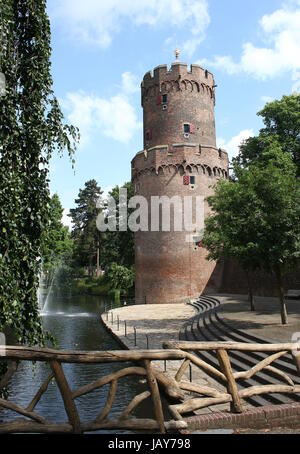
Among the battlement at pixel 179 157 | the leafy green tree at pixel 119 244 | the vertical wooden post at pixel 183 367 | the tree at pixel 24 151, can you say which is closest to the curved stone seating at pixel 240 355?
the vertical wooden post at pixel 183 367

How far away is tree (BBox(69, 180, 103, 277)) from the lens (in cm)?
6119

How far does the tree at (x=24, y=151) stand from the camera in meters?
6.33

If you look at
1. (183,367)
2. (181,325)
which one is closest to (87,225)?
(181,325)

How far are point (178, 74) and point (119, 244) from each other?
22.9m

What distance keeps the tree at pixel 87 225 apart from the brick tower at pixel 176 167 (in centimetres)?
2875

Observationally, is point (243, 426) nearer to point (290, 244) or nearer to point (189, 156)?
point (290, 244)

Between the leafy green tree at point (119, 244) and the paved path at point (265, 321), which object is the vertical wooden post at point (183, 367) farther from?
the leafy green tree at point (119, 244)

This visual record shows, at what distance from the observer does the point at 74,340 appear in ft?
59.2

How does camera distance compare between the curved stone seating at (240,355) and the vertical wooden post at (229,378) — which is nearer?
the vertical wooden post at (229,378)

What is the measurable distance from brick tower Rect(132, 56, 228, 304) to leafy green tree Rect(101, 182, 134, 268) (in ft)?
41.9

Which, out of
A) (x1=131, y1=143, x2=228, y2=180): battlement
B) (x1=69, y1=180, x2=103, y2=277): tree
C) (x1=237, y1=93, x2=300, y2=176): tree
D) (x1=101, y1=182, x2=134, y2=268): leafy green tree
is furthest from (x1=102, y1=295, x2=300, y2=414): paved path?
(x1=69, y1=180, x2=103, y2=277): tree

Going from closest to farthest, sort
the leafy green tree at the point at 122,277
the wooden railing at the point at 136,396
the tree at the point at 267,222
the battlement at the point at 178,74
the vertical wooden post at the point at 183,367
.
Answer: the wooden railing at the point at 136,396 < the vertical wooden post at the point at 183,367 < the tree at the point at 267,222 < the battlement at the point at 178,74 < the leafy green tree at the point at 122,277

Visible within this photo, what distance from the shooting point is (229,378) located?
6.47 meters
